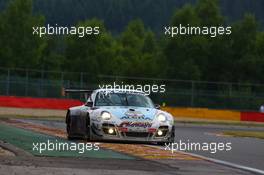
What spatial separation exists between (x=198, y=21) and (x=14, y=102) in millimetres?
30428

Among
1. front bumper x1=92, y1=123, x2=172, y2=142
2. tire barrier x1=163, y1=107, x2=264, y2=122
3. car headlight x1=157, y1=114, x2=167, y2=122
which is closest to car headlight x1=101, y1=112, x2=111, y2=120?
front bumper x1=92, y1=123, x2=172, y2=142

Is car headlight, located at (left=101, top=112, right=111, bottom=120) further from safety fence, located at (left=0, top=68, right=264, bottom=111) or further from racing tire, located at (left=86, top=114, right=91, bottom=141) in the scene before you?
safety fence, located at (left=0, top=68, right=264, bottom=111)

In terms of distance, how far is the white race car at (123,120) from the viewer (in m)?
17.3

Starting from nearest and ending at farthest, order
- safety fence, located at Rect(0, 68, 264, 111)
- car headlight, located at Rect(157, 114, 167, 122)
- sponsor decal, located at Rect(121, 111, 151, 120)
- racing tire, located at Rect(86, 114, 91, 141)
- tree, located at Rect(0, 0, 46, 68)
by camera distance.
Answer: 1. sponsor decal, located at Rect(121, 111, 151, 120)
2. car headlight, located at Rect(157, 114, 167, 122)
3. racing tire, located at Rect(86, 114, 91, 141)
4. safety fence, located at Rect(0, 68, 264, 111)
5. tree, located at Rect(0, 0, 46, 68)

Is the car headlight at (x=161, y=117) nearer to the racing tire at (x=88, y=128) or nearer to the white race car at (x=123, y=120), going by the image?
the white race car at (x=123, y=120)

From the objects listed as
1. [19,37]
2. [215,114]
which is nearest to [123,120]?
[215,114]

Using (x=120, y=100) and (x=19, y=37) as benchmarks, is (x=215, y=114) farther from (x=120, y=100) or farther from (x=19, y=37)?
(x=120, y=100)

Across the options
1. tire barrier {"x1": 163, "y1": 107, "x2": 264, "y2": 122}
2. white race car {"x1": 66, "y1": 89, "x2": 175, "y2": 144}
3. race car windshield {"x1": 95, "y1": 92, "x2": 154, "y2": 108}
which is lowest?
tire barrier {"x1": 163, "y1": 107, "x2": 264, "y2": 122}

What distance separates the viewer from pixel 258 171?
14852mm

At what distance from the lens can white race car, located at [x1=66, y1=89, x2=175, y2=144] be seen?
17297 mm

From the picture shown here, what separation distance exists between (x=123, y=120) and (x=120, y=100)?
4.50ft

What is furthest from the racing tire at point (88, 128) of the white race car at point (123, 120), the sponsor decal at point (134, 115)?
the sponsor decal at point (134, 115)

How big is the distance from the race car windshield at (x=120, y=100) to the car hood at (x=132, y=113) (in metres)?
0.58

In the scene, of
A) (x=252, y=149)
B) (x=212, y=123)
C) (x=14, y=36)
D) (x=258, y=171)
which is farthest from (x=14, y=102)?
(x=258, y=171)
